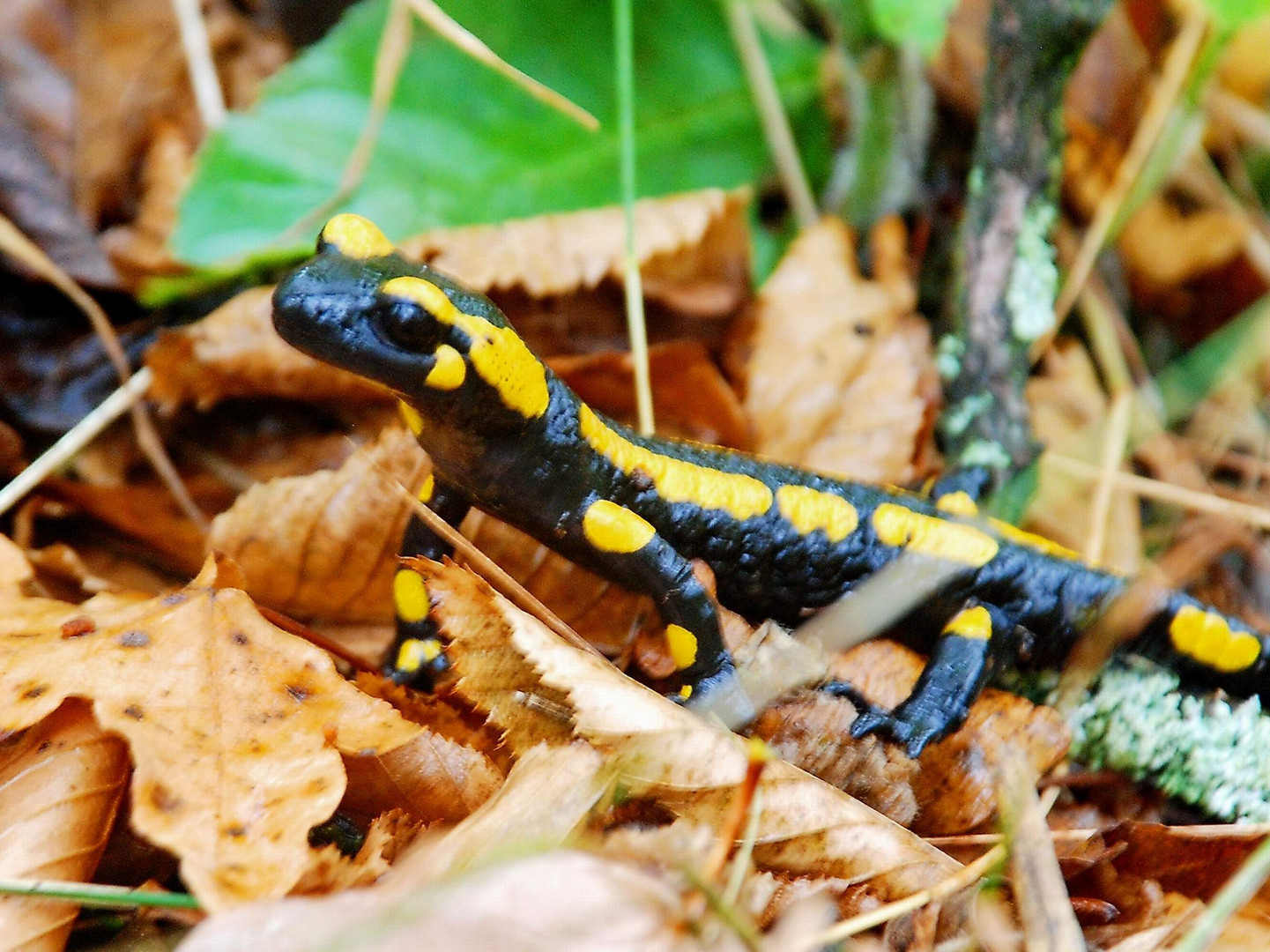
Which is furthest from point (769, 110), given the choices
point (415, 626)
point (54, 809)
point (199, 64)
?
point (54, 809)

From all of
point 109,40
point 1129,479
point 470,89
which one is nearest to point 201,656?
point 470,89

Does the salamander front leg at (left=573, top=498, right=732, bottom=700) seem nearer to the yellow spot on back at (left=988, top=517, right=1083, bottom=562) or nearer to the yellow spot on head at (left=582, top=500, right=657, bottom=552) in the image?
the yellow spot on head at (left=582, top=500, right=657, bottom=552)

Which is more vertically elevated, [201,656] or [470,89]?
[470,89]

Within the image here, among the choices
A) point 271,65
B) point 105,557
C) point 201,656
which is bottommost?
point 105,557

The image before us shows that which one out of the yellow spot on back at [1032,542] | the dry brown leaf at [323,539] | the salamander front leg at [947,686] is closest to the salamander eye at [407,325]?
the dry brown leaf at [323,539]

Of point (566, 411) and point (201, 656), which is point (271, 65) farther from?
point (201, 656)

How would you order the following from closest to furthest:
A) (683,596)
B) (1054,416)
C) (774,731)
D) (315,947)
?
(315,947), (774,731), (683,596), (1054,416)

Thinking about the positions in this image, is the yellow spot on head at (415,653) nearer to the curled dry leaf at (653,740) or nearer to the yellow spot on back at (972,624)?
the curled dry leaf at (653,740)
